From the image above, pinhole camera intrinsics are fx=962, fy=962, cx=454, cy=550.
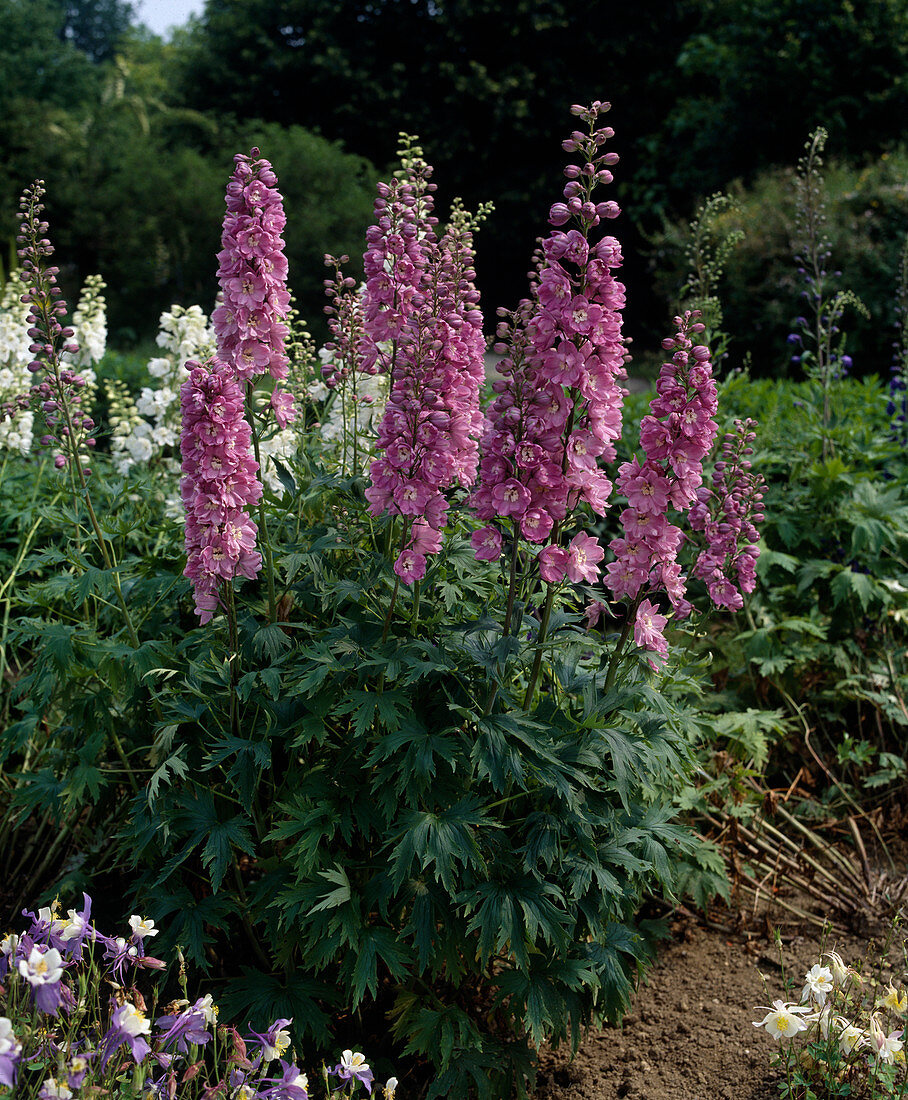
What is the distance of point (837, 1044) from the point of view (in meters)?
2.81

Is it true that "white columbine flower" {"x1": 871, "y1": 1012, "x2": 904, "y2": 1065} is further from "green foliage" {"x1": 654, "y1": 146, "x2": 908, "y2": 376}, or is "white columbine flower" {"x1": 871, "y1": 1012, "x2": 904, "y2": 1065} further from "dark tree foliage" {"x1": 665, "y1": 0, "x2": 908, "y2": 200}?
"dark tree foliage" {"x1": 665, "y1": 0, "x2": 908, "y2": 200}

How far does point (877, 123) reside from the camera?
1602cm

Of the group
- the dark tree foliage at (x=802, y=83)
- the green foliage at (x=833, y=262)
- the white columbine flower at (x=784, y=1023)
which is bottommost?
the white columbine flower at (x=784, y=1023)

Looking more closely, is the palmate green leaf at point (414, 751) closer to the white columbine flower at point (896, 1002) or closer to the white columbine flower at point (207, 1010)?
the white columbine flower at point (207, 1010)

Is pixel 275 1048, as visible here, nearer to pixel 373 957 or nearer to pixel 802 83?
pixel 373 957

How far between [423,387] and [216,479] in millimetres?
623

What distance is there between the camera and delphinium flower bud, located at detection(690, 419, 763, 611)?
340 centimetres

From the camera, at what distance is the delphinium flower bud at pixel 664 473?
2.69 meters

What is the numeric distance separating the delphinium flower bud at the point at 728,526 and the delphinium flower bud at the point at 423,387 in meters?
0.99

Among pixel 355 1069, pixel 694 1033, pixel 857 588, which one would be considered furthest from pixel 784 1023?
pixel 857 588

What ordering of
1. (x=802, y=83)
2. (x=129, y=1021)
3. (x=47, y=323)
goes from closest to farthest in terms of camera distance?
(x=129, y=1021)
(x=47, y=323)
(x=802, y=83)

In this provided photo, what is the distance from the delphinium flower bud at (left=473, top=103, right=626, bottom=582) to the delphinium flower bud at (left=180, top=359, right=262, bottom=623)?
0.66 metres

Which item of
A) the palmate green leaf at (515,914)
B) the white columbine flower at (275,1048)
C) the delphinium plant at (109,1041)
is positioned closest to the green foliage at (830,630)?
the palmate green leaf at (515,914)

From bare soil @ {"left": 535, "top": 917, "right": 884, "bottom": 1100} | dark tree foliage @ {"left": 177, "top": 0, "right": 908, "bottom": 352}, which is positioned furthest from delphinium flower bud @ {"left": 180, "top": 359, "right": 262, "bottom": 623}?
dark tree foliage @ {"left": 177, "top": 0, "right": 908, "bottom": 352}
